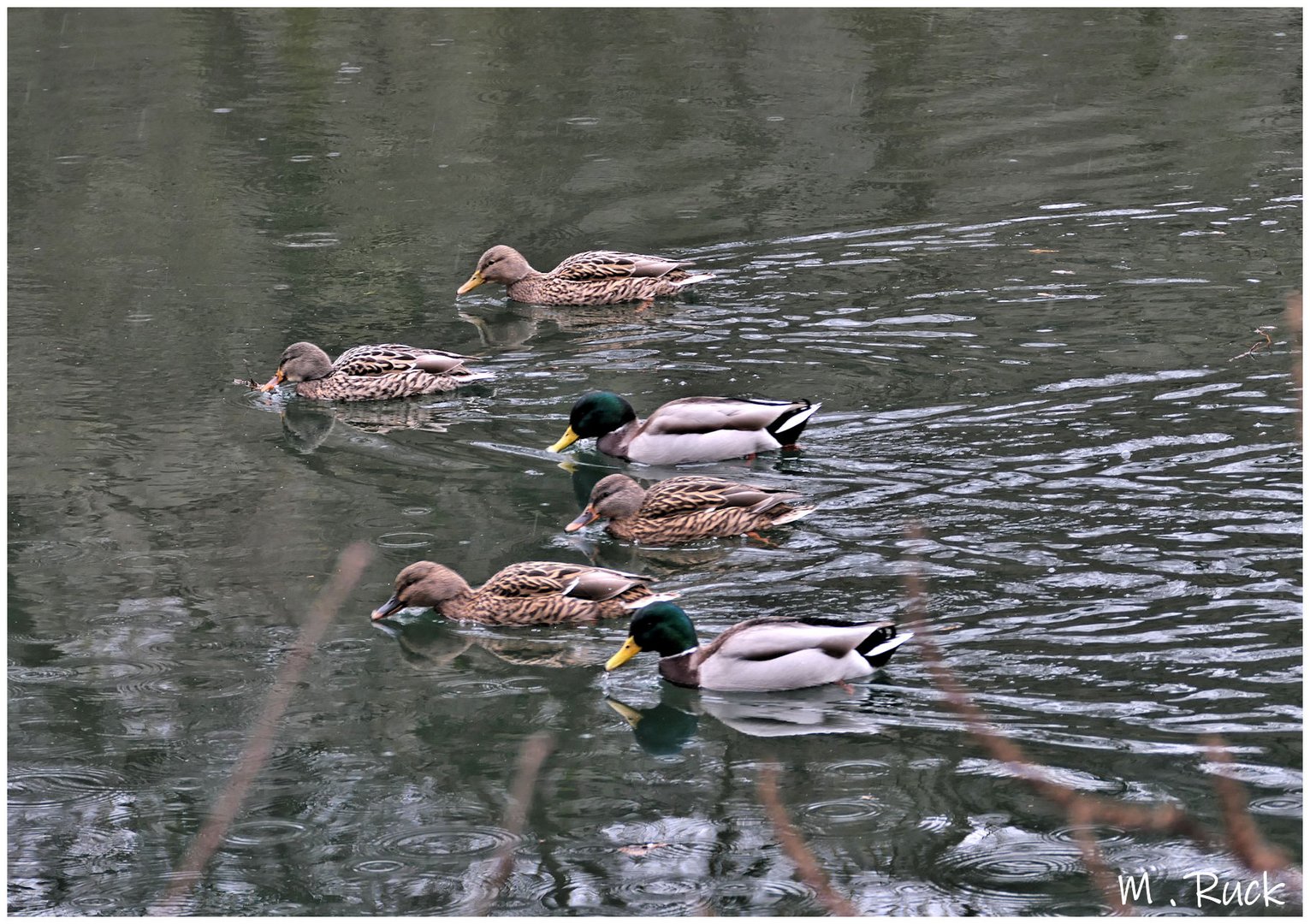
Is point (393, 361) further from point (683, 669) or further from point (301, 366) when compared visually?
point (683, 669)

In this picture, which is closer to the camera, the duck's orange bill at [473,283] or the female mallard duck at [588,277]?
the female mallard duck at [588,277]

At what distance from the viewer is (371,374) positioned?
11938 millimetres

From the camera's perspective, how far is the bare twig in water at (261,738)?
604 cm

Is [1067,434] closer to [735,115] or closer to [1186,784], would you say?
[1186,784]

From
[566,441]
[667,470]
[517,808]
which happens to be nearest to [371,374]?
[566,441]

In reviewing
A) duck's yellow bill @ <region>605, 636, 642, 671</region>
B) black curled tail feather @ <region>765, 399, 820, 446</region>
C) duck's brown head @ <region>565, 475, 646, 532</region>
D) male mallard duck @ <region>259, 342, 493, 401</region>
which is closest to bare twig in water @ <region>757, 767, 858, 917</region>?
duck's yellow bill @ <region>605, 636, 642, 671</region>

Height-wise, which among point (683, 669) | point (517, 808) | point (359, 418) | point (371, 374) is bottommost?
point (683, 669)

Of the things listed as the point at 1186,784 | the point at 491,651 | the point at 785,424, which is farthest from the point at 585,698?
the point at 785,424

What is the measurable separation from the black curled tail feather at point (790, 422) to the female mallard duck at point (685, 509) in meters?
0.73

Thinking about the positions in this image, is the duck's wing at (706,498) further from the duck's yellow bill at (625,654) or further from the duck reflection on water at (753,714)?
the duck reflection on water at (753,714)

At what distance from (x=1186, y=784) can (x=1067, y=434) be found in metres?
3.97

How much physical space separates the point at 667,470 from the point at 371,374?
2.40 metres

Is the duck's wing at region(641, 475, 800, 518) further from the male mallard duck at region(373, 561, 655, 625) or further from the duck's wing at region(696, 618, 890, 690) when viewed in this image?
the duck's wing at region(696, 618, 890, 690)

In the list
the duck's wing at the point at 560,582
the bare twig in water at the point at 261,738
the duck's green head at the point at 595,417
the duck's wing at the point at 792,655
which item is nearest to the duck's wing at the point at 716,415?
the duck's green head at the point at 595,417
